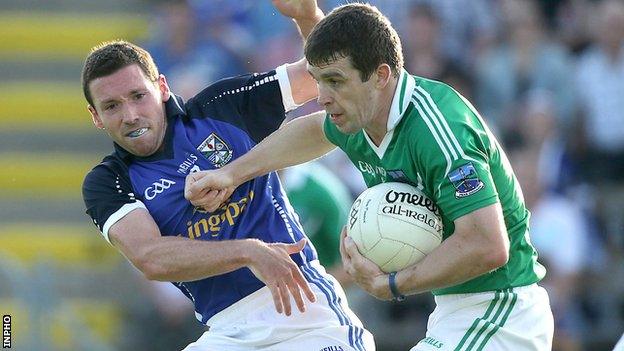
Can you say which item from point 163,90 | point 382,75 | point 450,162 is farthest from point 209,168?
point 450,162

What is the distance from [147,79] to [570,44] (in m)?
6.69

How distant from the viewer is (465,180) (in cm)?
507

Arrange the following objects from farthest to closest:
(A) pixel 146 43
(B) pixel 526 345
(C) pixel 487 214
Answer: (A) pixel 146 43
(B) pixel 526 345
(C) pixel 487 214

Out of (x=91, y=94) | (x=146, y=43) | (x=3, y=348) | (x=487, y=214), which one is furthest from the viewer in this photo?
(x=146, y=43)

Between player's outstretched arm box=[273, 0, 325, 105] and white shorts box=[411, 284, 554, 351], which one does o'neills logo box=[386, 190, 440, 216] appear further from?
player's outstretched arm box=[273, 0, 325, 105]

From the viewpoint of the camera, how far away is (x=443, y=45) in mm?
11906

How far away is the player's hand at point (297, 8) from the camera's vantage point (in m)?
6.37

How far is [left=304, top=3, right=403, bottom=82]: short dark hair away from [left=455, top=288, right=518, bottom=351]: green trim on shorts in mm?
1163

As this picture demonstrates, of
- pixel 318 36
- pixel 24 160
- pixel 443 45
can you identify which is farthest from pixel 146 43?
pixel 318 36

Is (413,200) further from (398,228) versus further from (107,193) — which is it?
(107,193)

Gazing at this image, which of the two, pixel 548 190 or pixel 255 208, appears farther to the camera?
pixel 548 190

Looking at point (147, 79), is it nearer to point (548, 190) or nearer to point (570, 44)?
point (548, 190)

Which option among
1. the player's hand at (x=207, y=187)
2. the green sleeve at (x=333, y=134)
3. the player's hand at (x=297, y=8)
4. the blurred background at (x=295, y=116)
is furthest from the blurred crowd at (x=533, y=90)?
the player's hand at (x=207, y=187)

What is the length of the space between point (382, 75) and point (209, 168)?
3.92 ft
